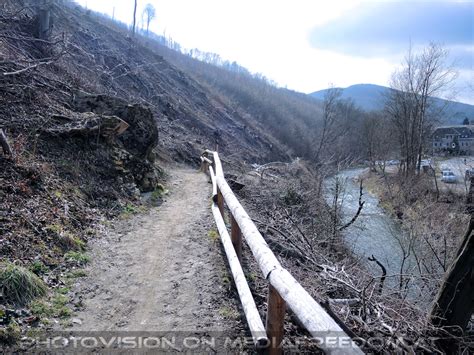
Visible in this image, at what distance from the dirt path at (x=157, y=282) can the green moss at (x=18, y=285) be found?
513 millimetres

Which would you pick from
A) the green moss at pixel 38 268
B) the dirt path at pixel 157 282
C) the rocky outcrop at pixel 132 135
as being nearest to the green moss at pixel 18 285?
the green moss at pixel 38 268

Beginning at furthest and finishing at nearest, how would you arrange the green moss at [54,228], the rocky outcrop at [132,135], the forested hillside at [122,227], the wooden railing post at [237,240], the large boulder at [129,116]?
the large boulder at [129,116], the rocky outcrop at [132,135], the green moss at [54,228], the wooden railing post at [237,240], the forested hillside at [122,227]

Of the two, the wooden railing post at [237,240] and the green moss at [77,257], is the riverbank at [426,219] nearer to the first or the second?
the wooden railing post at [237,240]

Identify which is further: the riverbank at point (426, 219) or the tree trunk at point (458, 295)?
the riverbank at point (426, 219)

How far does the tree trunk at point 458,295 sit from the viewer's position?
3.54 meters

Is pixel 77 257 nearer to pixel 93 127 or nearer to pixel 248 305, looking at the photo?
pixel 248 305

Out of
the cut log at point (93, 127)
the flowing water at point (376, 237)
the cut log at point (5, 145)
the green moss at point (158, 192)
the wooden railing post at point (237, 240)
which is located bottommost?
the flowing water at point (376, 237)

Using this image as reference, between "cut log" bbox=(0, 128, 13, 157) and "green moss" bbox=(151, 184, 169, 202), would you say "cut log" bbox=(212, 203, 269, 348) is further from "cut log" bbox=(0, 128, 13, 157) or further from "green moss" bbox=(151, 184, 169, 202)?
"green moss" bbox=(151, 184, 169, 202)

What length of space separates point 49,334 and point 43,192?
3.18 meters

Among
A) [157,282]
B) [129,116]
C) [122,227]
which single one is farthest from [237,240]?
[129,116]

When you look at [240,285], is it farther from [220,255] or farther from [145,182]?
[145,182]

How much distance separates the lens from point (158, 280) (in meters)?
4.48

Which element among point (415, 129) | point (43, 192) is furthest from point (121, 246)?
point (415, 129)

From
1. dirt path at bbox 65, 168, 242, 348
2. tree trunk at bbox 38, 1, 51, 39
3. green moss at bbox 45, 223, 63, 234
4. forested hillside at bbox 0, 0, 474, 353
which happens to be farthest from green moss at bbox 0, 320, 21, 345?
tree trunk at bbox 38, 1, 51, 39
